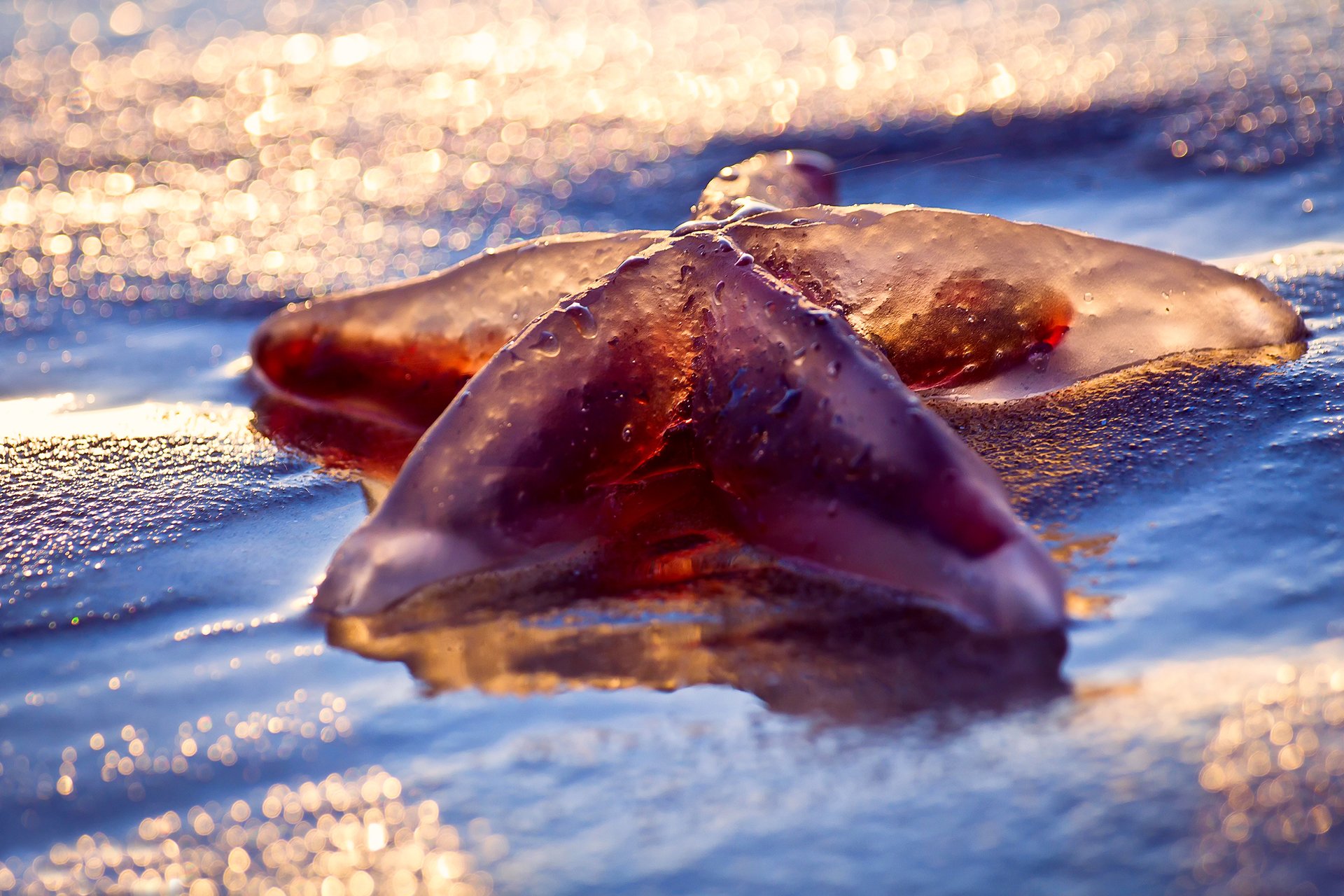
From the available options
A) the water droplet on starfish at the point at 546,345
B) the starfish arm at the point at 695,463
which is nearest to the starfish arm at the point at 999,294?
the starfish arm at the point at 695,463

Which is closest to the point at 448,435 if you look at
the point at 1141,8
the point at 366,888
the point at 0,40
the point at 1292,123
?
the point at 366,888

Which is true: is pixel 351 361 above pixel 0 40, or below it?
below

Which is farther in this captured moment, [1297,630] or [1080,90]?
[1080,90]

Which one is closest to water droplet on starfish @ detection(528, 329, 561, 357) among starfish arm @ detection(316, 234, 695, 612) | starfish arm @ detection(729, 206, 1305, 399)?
starfish arm @ detection(316, 234, 695, 612)

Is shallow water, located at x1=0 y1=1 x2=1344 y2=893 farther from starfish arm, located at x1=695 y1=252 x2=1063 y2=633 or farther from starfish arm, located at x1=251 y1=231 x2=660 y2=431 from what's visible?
starfish arm, located at x1=251 y1=231 x2=660 y2=431

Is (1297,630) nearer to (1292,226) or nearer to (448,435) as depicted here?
(448,435)

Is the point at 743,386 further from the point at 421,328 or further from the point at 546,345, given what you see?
the point at 421,328

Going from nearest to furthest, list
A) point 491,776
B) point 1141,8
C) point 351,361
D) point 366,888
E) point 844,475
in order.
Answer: point 366,888, point 491,776, point 844,475, point 351,361, point 1141,8

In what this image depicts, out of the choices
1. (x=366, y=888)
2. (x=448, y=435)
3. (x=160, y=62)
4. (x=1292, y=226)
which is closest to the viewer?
(x=366, y=888)
